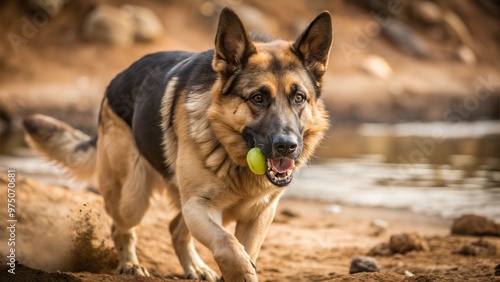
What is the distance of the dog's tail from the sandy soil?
323 mm

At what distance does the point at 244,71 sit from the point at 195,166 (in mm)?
747

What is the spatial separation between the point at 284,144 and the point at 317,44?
95cm

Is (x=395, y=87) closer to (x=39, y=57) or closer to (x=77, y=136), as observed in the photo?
(x=39, y=57)

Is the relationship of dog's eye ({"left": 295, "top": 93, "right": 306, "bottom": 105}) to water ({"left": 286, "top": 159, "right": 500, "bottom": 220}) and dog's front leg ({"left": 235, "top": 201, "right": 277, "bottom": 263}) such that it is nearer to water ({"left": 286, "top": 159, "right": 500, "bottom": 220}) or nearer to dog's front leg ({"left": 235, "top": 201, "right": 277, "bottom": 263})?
dog's front leg ({"left": 235, "top": 201, "right": 277, "bottom": 263})

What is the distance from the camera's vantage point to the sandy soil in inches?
210

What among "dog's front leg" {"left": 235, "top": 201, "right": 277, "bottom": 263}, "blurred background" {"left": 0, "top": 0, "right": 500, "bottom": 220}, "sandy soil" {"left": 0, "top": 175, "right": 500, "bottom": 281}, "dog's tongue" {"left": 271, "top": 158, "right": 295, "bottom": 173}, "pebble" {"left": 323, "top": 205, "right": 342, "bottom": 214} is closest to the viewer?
"dog's tongue" {"left": 271, "top": 158, "right": 295, "bottom": 173}

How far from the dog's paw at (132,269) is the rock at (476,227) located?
12.5 feet

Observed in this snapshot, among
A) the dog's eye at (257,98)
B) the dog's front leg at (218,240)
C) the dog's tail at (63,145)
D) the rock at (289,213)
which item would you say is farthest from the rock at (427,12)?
the dog's front leg at (218,240)

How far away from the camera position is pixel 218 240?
441 cm

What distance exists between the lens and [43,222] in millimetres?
5887

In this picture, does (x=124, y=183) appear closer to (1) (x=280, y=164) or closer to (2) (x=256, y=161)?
(2) (x=256, y=161)

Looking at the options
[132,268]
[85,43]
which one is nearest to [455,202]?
[132,268]

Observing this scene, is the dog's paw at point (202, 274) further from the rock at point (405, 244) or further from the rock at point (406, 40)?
the rock at point (406, 40)

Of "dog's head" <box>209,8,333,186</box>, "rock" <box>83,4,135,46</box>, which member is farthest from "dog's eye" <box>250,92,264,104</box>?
"rock" <box>83,4,135,46</box>
